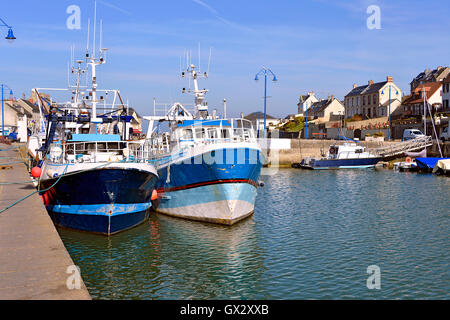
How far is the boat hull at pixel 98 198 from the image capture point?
18484 mm

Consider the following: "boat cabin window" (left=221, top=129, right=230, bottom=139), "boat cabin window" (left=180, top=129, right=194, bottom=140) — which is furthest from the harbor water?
"boat cabin window" (left=221, top=129, right=230, bottom=139)

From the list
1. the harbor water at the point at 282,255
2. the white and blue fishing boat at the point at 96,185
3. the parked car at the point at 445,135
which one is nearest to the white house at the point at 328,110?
the parked car at the point at 445,135

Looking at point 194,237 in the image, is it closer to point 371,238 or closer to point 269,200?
point 371,238

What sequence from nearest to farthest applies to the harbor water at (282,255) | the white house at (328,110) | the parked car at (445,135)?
the harbor water at (282,255) → the parked car at (445,135) → the white house at (328,110)

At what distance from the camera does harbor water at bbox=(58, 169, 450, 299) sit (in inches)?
539

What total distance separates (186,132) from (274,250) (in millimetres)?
8870

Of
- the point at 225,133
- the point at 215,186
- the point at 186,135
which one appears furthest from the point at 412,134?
the point at 215,186

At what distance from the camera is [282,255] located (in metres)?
17.2

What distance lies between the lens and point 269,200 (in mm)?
30891

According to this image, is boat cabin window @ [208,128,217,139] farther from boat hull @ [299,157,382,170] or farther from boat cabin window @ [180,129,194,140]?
boat hull @ [299,157,382,170]

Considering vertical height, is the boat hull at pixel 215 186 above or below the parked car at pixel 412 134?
below

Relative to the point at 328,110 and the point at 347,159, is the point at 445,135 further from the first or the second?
the point at 328,110

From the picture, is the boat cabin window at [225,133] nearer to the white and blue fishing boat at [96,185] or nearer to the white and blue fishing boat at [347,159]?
the white and blue fishing boat at [96,185]
